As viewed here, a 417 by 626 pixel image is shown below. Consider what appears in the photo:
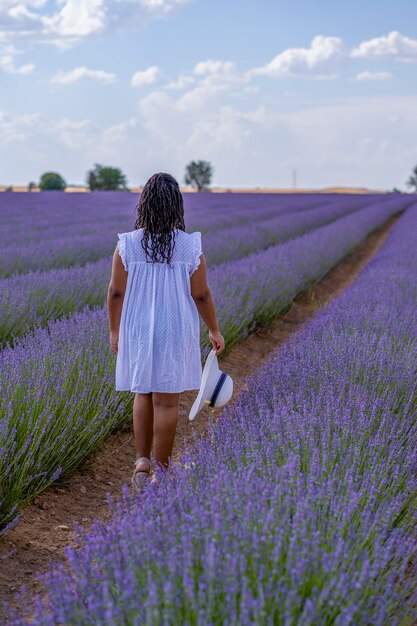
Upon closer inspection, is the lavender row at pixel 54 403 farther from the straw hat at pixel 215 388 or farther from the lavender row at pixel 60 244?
the lavender row at pixel 60 244

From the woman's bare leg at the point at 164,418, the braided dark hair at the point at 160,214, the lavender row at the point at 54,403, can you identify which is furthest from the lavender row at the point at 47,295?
the braided dark hair at the point at 160,214

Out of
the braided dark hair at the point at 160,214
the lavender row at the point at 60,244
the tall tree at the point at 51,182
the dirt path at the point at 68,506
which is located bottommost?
the dirt path at the point at 68,506

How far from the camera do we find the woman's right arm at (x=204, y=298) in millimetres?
3084

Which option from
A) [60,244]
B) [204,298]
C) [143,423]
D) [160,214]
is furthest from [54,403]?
[60,244]

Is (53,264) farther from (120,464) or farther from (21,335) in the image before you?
(120,464)

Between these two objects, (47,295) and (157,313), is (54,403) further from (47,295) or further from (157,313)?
(47,295)

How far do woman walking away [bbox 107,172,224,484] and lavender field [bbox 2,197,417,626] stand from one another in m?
0.31

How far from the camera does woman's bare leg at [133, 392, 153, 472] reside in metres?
3.22

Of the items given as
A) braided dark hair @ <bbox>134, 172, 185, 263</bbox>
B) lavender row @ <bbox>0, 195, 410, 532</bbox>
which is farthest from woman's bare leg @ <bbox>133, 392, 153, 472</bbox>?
braided dark hair @ <bbox>134, 172, 185, 263</bbox>

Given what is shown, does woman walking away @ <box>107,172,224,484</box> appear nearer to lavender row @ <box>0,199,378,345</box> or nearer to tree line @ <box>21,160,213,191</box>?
lavender row @ <box>0,199,378,345</box>

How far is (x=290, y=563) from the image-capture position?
1.64m

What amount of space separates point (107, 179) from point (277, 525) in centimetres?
5655

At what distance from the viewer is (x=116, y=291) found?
122 inches

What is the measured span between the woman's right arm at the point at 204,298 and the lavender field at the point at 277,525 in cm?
32
